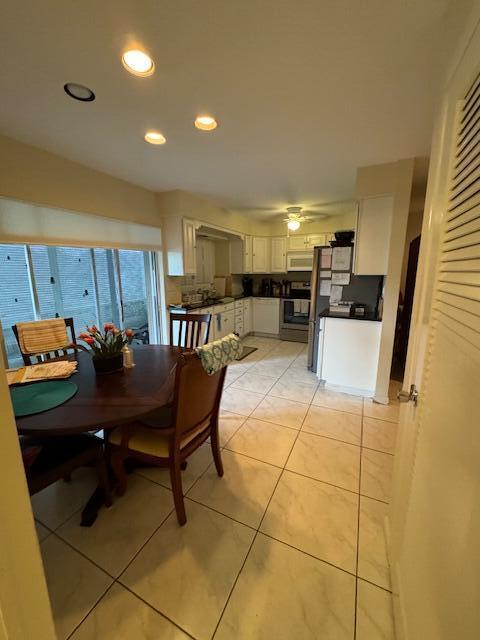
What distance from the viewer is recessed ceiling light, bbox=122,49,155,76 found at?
4.19ft

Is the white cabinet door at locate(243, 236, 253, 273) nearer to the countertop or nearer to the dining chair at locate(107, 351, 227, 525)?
the countertop

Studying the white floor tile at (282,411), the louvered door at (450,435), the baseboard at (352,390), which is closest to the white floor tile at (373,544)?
the louvered door at (450,435)

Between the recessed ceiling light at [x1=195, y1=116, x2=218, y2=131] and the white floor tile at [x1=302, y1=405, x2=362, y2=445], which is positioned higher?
the recessed ceiling light at [x1=195, y1=116, x2=218, y2=131]

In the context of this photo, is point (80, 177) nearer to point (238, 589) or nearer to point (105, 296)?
point (105, 296)

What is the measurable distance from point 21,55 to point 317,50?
145 centimetres

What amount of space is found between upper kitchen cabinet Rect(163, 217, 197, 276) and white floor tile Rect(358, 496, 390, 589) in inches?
122

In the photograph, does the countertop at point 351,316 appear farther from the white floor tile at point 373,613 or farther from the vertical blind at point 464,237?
the white floor tile at point 373,613

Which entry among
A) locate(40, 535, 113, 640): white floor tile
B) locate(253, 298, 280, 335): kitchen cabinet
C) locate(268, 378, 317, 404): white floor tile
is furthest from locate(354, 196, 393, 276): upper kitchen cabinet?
locate(40, 535, 113, 640): white floor tile

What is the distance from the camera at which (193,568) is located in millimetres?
1278

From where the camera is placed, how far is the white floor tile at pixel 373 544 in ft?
4.12

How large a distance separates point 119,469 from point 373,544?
4.83 feet

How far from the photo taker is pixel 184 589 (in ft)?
3.94

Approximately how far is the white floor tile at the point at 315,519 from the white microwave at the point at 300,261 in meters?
4.06

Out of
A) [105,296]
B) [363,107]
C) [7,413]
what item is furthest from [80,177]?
[7,413]
